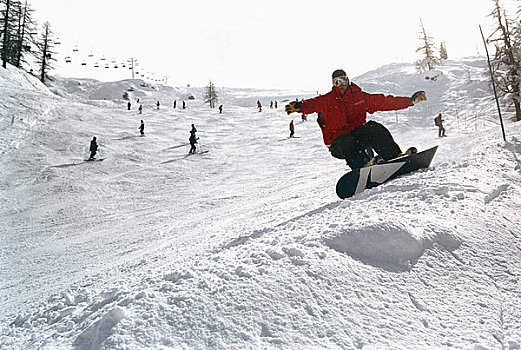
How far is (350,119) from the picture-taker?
4789 mm

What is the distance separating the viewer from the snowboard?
411 centimetres

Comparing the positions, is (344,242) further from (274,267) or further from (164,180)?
(164,180)

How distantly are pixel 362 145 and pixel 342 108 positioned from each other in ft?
2.10

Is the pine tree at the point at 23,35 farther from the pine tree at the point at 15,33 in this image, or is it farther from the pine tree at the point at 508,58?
the pine tree at the point at 508,58

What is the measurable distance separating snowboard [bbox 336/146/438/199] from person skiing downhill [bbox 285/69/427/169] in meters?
0.23

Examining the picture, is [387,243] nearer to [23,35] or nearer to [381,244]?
[381,244]

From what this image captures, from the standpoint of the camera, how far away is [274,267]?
2031 mm

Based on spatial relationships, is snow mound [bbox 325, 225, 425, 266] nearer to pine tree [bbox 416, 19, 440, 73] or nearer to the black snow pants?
the black snow pants

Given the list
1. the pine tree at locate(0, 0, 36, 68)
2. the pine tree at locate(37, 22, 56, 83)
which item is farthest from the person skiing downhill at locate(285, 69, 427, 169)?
the pine tree at locate(37, 22, 56, 83)

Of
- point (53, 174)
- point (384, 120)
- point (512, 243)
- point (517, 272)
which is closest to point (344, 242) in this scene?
point (517, 272)

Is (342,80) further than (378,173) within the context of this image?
Yes

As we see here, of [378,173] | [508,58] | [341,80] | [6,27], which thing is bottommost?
[378,173]

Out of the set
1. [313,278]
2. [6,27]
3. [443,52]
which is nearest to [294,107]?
[313,278]

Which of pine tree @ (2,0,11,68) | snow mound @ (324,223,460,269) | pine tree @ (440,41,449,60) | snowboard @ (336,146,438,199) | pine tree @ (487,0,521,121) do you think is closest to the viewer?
snow mound @ (324,223,460,269)
